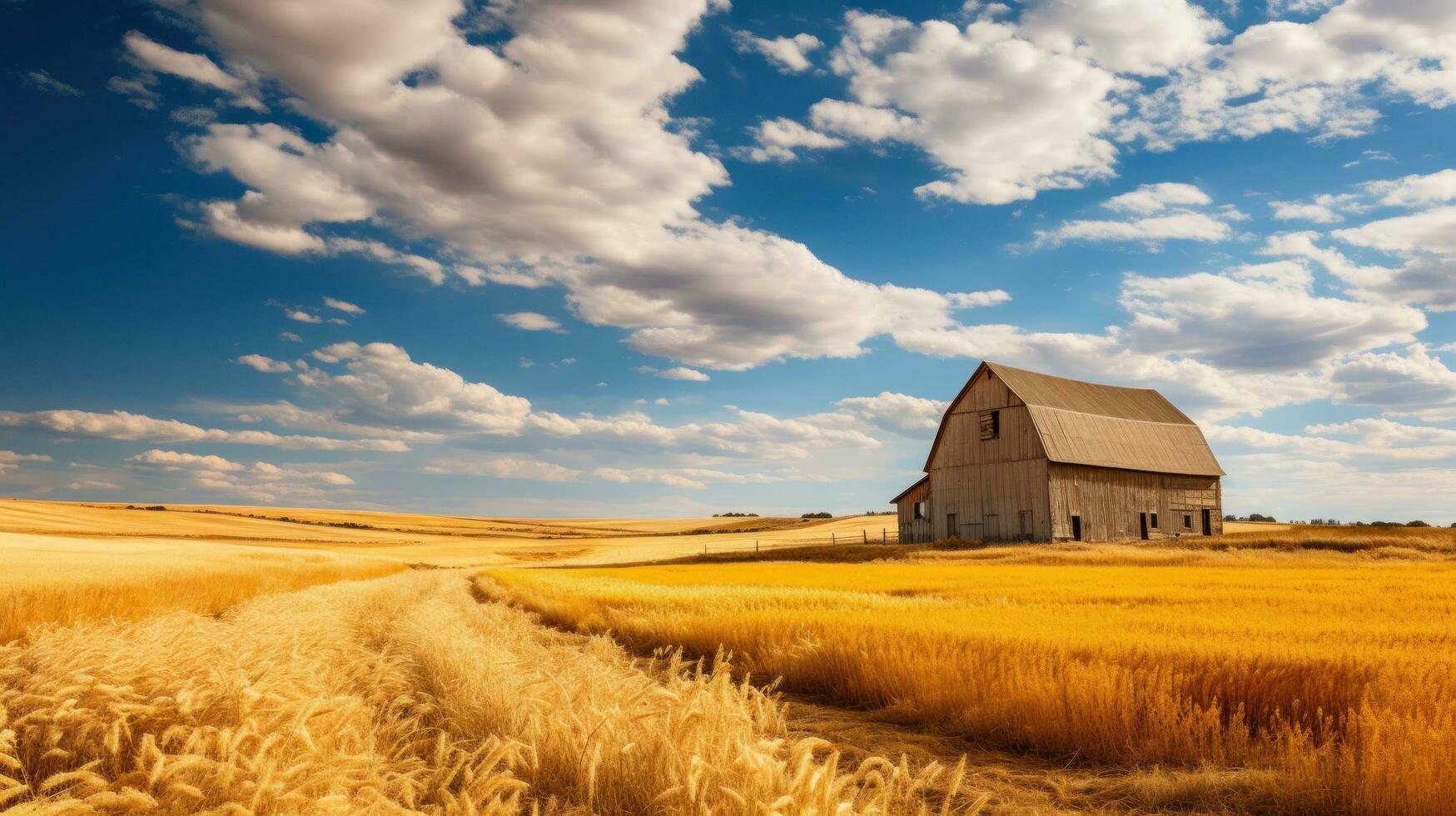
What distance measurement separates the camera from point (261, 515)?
94688 millimetres

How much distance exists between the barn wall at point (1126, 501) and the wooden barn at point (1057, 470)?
7 cm

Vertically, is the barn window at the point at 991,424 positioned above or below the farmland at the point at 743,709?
above

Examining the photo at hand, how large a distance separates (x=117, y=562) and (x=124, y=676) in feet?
80.4

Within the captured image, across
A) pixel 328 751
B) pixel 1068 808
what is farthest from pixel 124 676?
pixel 1068 808

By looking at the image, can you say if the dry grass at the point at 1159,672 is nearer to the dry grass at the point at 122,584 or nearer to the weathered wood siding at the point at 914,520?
the dry grass at the point at 122,584

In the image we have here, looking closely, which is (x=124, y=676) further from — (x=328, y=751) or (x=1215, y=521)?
(x=1215, y=521)

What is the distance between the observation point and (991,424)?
4541 centimetres

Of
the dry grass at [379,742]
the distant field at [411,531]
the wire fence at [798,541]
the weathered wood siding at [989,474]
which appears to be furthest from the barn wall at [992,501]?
the dry grass at [379,742]

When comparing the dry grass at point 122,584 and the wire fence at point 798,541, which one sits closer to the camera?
the dry grass at point 122,584

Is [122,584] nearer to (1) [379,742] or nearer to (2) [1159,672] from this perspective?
(1) [379,742]

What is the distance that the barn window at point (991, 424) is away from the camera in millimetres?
45094

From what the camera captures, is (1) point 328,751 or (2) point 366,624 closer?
(1) point 328,751

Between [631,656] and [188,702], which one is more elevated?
[188,702]

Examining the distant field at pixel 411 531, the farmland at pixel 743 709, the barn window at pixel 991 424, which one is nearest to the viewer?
the farmland at pixel 743 709
